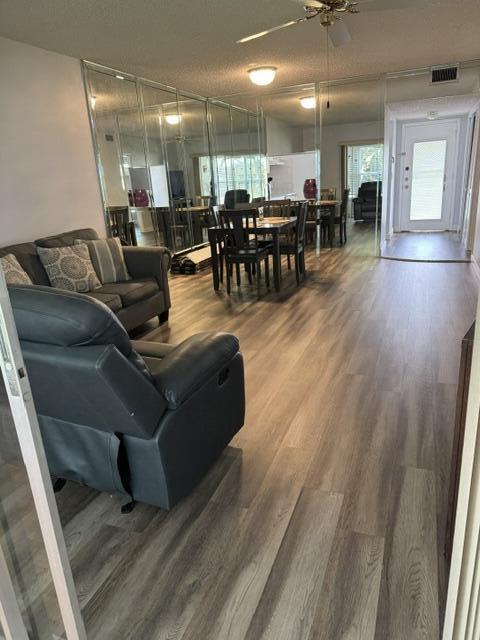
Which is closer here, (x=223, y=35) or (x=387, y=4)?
(x=387, y=4)

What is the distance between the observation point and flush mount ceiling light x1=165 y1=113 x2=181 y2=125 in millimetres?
6535

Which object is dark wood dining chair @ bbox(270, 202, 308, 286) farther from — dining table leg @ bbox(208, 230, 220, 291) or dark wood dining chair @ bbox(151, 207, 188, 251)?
dark wood dining chair @ bbox(151, 207, 188, 251)

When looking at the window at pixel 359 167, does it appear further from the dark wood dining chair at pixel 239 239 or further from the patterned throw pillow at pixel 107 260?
the patterned throw pillow at pixel 107 260

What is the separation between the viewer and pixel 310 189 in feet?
24.6

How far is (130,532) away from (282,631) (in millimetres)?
694

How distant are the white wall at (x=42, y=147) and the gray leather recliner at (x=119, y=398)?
2.76 meters

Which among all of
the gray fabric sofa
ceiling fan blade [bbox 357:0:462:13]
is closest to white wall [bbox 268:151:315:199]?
the gray fabric sofa

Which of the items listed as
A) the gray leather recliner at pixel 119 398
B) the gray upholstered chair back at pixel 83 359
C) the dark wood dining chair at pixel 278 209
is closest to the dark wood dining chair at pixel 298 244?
the dark wood dining chair at pixel 278 209

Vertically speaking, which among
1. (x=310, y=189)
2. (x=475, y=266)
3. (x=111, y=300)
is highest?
(x=310, y=189)

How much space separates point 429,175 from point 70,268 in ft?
27.0

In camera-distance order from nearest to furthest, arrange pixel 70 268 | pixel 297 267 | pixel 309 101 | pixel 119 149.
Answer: pixel 70 268 < pixel 119 149 < pixel 297 267 < pixel 309 101

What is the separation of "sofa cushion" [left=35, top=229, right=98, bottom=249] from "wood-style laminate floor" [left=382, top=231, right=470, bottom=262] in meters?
4.62

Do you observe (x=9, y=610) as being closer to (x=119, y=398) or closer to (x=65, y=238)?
(x=119, y=398)

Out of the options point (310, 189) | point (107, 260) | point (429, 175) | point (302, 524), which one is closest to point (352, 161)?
point (429, 175)
